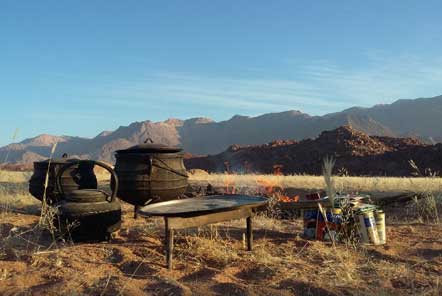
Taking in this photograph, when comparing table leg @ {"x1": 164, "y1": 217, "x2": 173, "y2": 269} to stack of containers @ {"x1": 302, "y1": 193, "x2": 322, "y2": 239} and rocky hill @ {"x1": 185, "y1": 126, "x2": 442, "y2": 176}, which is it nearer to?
stack of containers @ {"x1": 302, "y1": 193, "x2": 322, "y2": 239}

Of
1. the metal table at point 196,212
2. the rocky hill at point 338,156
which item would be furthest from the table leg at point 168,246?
the rocky hill at point 338,156

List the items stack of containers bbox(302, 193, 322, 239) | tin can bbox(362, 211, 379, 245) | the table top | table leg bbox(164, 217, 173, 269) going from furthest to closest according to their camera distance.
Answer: stack of containers bbox(302, 193, 322, 239), tin can bbox(362, 211, 379, 245), the table top, table leg bbox(164, 217, 173, 269)

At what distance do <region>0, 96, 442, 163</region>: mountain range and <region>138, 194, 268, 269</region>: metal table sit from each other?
213 feet

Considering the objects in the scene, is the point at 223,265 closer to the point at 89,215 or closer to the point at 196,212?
the point at 196,212

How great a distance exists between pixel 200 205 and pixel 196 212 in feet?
2.63

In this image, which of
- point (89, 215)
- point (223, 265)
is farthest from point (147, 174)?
point (223, 265)

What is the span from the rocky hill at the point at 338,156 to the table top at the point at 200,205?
81.5ft

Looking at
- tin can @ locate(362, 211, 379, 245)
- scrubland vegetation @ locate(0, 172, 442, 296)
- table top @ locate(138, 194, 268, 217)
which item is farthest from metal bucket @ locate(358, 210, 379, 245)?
table top @ locate(138, 194, 268, 217)

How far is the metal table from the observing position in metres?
4.77

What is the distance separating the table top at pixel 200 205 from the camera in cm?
482

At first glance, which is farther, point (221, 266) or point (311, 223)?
point (311, 223)

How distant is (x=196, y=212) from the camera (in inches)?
189

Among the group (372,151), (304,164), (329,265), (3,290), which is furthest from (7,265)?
(372,151)

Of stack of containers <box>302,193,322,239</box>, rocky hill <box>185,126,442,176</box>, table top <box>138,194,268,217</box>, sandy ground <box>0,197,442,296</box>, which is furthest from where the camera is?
rocky hill <box>185,126,442,176</box>
